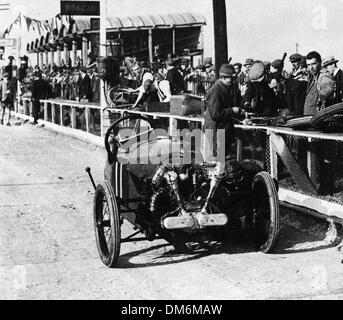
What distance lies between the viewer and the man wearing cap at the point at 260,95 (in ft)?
33.1

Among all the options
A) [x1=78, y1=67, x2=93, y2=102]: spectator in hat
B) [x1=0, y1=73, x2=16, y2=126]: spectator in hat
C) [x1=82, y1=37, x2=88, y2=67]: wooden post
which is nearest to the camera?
[x1=78, y1=67, x2=93, y2=102]: spectator in hat

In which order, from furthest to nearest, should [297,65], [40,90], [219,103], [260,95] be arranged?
[40,90] < [297,65] < [260,95] < [219,103]

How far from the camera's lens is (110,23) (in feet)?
→ 119

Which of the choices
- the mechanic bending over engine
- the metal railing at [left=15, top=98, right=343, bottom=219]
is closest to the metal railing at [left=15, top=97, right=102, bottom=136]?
the metal railing at [left=15, top=98, right=343, bottom=219]

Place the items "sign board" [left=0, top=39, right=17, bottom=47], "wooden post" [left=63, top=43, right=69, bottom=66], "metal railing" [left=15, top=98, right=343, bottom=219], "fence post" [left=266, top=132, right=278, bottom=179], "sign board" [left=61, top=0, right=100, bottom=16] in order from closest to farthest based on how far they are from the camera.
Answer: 1. "metal railing" [left=15, top=98, right=343, bottom=219]
2. "fence post" [left=266, top=132, right=278, bottom=179]
3. "sign board" [left=61, top=0, right=100, bottom=16]
4. "sign board" [left=0, top=39, right=17, bottom=47]
5. "wooden post" [left=63, top=43, right=69, bottom=66]

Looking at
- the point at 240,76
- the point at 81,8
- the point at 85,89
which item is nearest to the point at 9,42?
the point at 85,89

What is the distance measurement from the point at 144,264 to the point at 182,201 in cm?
69

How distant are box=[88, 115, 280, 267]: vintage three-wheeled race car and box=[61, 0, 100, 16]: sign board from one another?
11966 mm

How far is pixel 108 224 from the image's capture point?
274 inches

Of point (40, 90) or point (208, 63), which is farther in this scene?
point (40, 90)

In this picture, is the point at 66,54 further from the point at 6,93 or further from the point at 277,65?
Result: the point at 277,65

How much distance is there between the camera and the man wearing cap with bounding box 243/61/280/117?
10.1 meters

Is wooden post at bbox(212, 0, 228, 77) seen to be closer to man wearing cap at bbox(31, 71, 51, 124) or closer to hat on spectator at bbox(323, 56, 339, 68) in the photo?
hat on spectator at bbox(323, 56, 339, 68)

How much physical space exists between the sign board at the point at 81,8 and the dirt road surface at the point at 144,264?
9448mm
